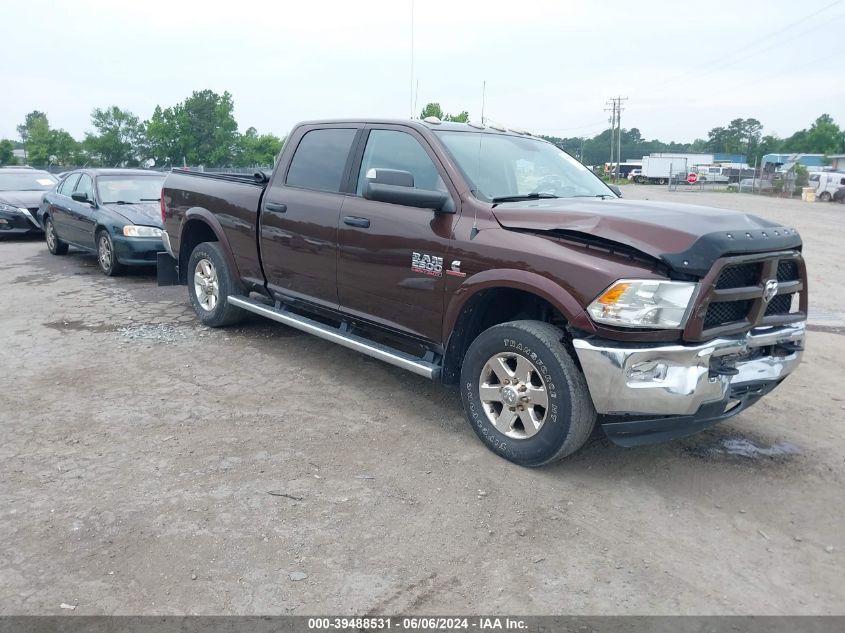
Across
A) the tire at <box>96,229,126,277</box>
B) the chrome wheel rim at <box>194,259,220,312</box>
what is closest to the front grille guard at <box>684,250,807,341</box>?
the chrome wheel rim at <box>194,259,220,312</box>

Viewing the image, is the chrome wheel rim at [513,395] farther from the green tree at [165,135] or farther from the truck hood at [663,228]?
the green tree at [165,135]

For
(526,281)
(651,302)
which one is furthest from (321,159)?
(651,302)

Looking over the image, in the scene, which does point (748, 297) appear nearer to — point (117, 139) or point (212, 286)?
point (212, 286)

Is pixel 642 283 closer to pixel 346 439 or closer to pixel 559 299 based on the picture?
pixel 559 299

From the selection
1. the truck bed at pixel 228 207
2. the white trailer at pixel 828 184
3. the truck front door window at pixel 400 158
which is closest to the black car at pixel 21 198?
the truck bed at pixel 228 207

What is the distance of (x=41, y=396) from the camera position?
503cm

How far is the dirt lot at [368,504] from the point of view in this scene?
2896 mm

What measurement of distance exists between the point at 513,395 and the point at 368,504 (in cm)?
103

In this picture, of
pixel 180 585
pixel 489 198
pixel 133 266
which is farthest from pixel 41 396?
pixel 133 266

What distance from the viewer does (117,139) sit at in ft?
206

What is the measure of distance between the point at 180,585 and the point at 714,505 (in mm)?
2655

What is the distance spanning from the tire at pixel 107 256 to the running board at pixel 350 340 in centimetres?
411

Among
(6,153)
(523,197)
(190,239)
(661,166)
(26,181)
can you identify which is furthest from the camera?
(661,166)

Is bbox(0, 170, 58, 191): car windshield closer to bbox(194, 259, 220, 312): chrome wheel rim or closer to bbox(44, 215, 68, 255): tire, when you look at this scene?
bbox(44, 215, 68, 255): tire
